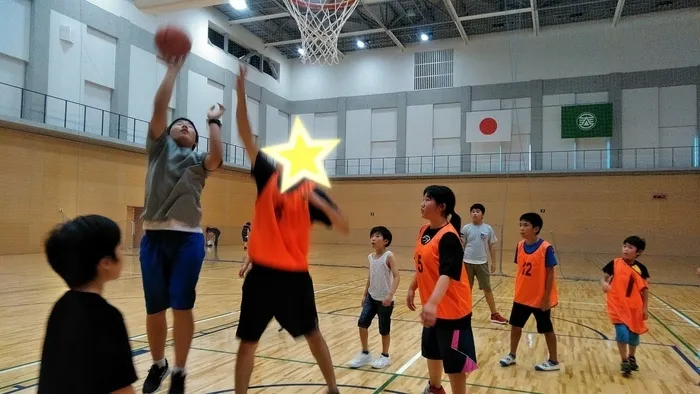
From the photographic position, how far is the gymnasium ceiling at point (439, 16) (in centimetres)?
2055

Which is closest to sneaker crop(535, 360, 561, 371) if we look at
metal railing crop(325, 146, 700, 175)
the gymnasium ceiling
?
the gymnasium ceiling

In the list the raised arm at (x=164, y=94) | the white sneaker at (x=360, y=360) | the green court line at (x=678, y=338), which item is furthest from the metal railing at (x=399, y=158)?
the raised arm at (x=164, y=94)

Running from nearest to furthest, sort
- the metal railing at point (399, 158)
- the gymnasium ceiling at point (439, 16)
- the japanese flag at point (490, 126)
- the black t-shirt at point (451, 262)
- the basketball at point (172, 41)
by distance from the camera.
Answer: the basketball at point (172, 41) < the black t-shirt at point (451, 262) < the metal railing at point (399, 158) < the gymnasium ceiling at point (439, 16) < the japanese flag at point (490, 126)

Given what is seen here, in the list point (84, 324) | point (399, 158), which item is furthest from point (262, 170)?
point (399, 158)

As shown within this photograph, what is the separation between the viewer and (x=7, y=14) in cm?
1403

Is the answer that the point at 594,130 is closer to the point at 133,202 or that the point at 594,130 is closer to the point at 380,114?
the point at 380,114

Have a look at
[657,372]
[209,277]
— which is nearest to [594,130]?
[209,277]

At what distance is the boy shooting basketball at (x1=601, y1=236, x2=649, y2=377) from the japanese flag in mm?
18712

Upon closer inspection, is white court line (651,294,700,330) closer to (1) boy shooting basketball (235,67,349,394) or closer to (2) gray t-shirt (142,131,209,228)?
(1) boy shooting basketball (235,67,349,394)

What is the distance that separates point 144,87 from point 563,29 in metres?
17.7

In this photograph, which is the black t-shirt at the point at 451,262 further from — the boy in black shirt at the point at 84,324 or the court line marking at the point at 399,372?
the boy in black shirt at the point at 84,324

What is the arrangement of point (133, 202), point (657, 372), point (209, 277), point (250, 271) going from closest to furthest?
point (250, 271) → point (657, 372) → point (209, 277) → point (133, 202)

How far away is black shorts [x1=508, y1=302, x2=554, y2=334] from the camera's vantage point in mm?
4359

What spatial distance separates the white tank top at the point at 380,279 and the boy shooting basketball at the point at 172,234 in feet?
6.66
